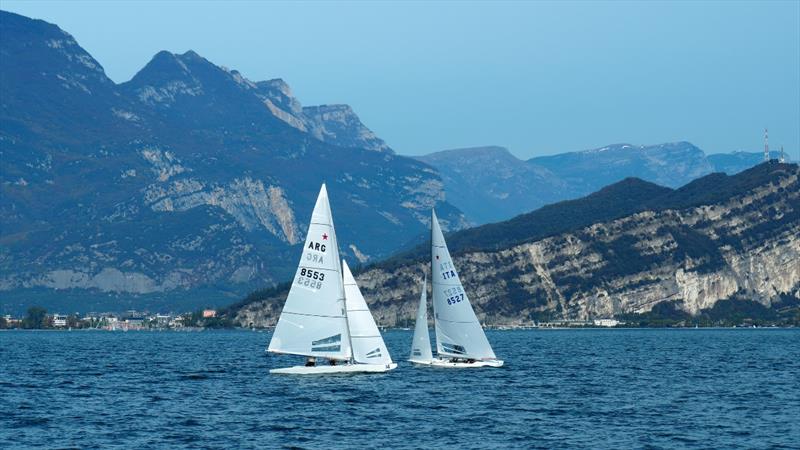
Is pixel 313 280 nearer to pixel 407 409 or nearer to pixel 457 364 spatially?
pixel 407 409

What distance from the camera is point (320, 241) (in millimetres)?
131375

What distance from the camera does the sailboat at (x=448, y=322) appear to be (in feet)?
499

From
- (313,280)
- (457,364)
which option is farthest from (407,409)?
(457,364)

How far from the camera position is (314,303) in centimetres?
13188

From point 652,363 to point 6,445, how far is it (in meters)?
112

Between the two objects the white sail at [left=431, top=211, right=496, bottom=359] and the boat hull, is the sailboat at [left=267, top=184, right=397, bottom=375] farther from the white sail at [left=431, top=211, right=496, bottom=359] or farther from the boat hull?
the boat hull

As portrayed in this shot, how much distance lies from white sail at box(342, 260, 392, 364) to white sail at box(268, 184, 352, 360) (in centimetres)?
188

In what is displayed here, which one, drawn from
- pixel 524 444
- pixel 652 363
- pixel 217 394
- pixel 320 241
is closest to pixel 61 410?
pixel 217 394

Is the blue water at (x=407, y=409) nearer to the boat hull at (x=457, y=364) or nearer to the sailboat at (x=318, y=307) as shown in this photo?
the boat hull at (x=457, y=364)

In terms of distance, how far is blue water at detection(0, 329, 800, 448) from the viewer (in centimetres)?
9806

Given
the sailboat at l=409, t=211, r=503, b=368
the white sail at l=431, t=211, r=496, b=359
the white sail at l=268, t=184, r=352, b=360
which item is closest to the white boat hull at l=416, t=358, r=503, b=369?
the sailboat at l=409, t=211, r=503, b=368

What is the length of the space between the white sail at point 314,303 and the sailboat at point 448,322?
19.8m

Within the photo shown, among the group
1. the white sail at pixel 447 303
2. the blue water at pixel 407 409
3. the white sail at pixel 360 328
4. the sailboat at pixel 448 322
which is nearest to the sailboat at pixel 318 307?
the white sail at pixel 360 328

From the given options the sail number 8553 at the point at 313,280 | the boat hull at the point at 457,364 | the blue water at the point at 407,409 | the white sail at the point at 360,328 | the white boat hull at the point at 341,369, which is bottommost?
the blue water at the point at 407,409
